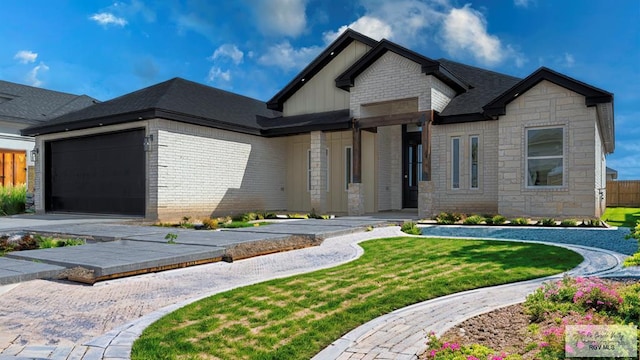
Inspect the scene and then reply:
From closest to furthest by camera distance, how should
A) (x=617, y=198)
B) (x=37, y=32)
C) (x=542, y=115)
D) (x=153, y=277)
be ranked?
(x=153, y=277) < (x=542, y=115) < (x=37, y=32) < (x=617, y=198)

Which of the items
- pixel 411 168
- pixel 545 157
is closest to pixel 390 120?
pixel 411 168

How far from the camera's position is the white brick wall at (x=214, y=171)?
1500 cm

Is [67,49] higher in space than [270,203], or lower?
higher

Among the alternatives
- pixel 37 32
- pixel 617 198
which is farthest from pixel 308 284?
pixel 617 198

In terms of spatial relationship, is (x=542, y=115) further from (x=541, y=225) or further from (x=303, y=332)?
(x=303, y=332)

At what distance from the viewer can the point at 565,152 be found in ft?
44.7

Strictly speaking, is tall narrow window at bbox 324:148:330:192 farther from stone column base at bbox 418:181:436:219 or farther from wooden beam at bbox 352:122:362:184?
stone column base at bbox 418:181:436:219

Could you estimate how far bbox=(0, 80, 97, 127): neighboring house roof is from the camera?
2536cm

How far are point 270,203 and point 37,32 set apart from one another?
11.4 metres

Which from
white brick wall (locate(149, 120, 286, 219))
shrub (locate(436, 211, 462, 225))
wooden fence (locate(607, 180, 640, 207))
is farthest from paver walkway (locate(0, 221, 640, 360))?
wooden fence (locate(607, 180, 640, 207))

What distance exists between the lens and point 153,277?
21.4 ft

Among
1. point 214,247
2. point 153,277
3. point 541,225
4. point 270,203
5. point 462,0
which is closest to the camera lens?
point 153,277

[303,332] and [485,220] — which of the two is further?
[485,220]

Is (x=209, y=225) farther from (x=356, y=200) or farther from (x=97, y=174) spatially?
(x=97, y=174)
